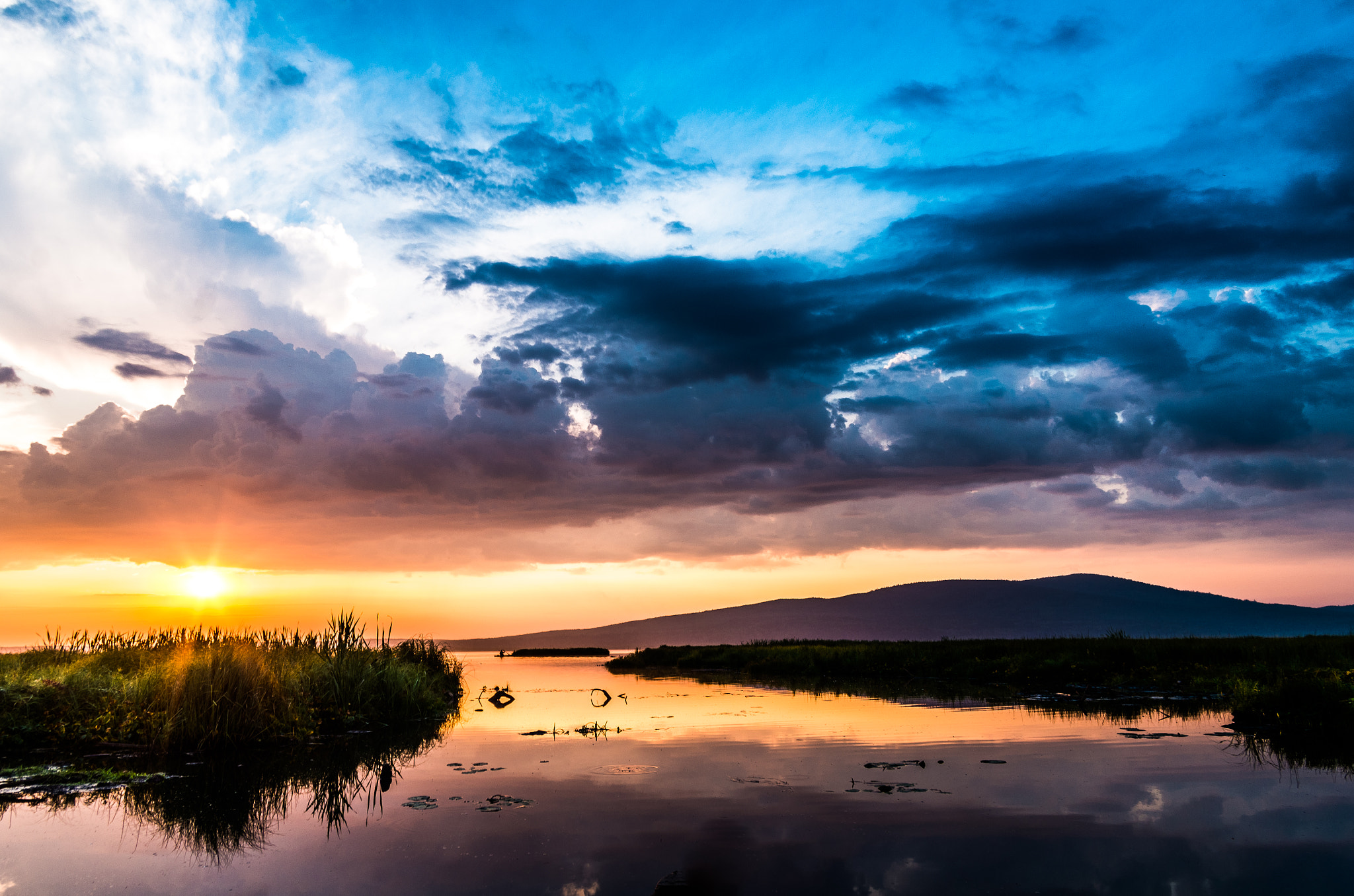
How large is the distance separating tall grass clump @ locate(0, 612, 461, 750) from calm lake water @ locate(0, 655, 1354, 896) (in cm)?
184

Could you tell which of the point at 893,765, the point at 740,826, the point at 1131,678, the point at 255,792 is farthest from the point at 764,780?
the point at 1131,678

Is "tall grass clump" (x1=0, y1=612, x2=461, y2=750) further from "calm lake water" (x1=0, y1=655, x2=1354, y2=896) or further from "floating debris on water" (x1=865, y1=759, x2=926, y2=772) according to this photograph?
"floating debris on water" (x1=865, y1=759, x2=926, y2=772)

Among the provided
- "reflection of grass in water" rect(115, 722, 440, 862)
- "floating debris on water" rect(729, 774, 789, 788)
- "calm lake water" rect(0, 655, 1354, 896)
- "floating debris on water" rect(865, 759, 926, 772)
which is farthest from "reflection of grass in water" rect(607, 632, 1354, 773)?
"reflection of grass in water" rect(115, 722, 440, 862)

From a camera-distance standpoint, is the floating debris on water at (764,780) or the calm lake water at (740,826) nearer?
the calm lake water at (740,826)

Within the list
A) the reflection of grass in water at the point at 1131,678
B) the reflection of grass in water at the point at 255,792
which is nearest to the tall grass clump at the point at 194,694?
the reflection of grass in water at the point at 255,792

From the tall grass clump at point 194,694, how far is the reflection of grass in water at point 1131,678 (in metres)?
20.9

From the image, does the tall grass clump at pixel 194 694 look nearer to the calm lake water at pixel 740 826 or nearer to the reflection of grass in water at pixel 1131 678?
the calm lake water at pixel 740 826

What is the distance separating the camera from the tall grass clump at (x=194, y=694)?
19.3 metres

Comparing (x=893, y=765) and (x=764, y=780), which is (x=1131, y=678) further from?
(x=764, y=780)

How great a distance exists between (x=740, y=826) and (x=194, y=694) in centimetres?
1465

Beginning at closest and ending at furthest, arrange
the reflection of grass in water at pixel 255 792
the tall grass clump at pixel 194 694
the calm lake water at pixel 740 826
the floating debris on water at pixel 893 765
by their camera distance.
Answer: the calm lake water at pixel 740 826 < the reflection of grass in water at pixel 255 792 < the floating debris on water at pixel 893 765 < the tall grass clump at pixel 194 694

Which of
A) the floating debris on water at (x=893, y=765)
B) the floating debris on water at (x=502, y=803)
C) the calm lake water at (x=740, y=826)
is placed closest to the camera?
the calm lake water at (x=740, y=826)

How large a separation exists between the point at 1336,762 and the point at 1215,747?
91.4 inches

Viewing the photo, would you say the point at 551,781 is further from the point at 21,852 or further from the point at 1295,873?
the point at 1295,873
